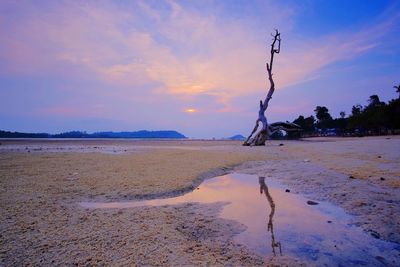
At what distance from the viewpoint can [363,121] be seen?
5375 cm

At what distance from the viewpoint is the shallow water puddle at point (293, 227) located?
3863 millimetres

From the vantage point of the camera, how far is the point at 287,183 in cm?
916

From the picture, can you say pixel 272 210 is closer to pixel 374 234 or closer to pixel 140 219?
pixel 374 234

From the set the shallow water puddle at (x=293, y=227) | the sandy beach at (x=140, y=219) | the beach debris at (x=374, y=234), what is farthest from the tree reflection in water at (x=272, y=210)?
the beach debris at (x=374, y=234)

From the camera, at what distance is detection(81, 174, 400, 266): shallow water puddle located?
12.7 ft

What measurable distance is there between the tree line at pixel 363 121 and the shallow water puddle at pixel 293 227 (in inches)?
1624

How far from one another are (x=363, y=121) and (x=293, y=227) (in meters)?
58.4

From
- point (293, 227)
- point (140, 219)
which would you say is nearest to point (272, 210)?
point (293, 227)

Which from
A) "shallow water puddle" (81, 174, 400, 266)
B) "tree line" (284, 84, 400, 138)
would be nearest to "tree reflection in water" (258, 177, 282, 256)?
"shallow water puddle" (81, 174, 400, 266)

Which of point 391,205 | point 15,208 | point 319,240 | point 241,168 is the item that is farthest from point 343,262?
point 241,168

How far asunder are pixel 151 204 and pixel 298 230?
3515 millimetres

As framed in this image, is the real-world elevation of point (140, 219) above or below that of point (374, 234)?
above

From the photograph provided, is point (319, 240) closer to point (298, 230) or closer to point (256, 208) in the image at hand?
point (298, 230)

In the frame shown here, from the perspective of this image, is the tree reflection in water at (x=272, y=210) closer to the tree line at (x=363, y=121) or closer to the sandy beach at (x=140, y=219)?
the sandy beach at (x=140, y=219)
